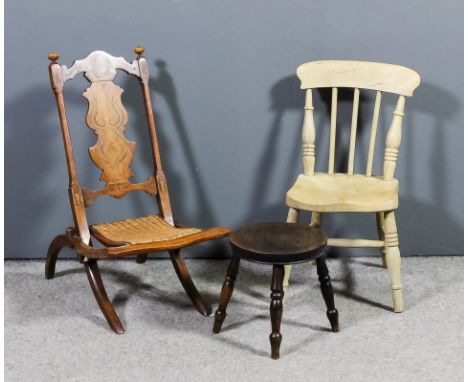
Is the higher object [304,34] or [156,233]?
[304,34]

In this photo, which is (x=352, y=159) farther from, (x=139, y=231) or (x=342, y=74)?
(x=139, y=231)

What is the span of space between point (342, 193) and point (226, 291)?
2.15ft

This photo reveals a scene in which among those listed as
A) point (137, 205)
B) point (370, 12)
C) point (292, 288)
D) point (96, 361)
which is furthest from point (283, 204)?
point (96, 361)

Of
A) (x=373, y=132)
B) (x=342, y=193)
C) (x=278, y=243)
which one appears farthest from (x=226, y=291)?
(x=373, y=132)

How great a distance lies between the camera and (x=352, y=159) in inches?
127

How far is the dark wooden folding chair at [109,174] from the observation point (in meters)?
2.96

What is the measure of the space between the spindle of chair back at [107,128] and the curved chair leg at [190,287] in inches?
6.7

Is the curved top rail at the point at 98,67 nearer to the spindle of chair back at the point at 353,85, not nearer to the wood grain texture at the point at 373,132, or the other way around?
the spindle of chair back at the point at 353,85

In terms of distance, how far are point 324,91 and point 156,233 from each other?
105 cm

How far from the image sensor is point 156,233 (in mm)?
3002

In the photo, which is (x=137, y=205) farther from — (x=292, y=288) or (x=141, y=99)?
(x=292, y=288)

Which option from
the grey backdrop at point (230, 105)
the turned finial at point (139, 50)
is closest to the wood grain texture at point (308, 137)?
the grey backdrop at point (230, 105)

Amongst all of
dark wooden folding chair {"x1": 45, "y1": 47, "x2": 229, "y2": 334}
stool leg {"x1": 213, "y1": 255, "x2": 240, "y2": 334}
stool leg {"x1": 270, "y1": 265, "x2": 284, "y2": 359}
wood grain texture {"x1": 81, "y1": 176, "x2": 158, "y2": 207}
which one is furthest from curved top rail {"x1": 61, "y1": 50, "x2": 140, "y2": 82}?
stool leg {"x1": 270, "y1": 265, "x2": 284, "y2": 359}

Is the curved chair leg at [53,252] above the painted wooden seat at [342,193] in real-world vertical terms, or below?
below
